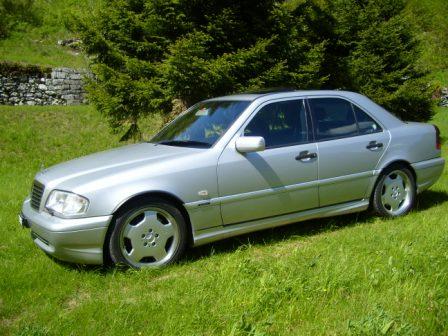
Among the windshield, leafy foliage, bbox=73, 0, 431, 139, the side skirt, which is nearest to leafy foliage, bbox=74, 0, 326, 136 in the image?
leafy foliage, bbox=73, 0, 431, 139

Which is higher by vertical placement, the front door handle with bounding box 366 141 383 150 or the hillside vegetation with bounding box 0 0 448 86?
the hillside vegetation with bounding box 0 0 448 86

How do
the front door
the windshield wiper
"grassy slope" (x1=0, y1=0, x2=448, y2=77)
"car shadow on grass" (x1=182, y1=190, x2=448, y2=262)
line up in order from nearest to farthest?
the front door < the windshield wiper < "car shadow on grass" (x1=182, y1=190, x2=448, y2=262) < "grassy slope" (x1=0, y1=0, x2=448, y2=77)

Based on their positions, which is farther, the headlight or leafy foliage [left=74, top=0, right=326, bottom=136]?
leafy foliage [left=74, top=0, right=326, bottom=136]

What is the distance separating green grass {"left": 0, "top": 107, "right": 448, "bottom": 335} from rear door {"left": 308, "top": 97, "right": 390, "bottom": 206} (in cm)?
48

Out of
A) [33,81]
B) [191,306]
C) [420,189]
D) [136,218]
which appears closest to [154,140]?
[136,218]

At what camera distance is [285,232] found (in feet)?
18.5

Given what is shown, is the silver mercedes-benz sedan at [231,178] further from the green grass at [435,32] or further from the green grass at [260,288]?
the green grass at [435,32]

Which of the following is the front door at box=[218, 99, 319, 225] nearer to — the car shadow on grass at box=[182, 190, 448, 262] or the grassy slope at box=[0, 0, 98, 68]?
the car shadow on grass at box=[182, 190, 448, 262]

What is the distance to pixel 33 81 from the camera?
18719 mm

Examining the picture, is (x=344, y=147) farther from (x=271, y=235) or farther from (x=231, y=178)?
(x=231, y=178)

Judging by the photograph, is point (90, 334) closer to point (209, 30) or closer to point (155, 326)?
point (155, 326)

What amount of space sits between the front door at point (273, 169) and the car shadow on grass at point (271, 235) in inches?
15.4

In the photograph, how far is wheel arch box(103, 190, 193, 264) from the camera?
4.28 m

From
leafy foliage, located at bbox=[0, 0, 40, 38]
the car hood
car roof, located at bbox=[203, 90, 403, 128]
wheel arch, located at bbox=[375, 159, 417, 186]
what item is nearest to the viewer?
the car hood
